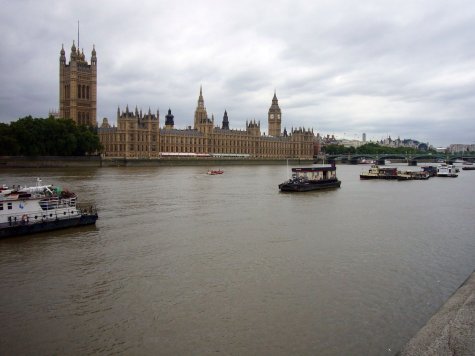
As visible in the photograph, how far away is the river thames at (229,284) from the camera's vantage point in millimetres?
11633

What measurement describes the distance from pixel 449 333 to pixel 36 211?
66.2 feet

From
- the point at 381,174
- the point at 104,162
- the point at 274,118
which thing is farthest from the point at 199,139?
the point at 381,174

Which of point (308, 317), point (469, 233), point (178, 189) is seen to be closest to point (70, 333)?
point (308, 317)

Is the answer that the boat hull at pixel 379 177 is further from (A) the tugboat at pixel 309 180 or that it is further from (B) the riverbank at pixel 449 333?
(B) the riverbank at pixel 449 333

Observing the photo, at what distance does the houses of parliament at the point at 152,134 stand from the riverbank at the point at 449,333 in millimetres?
96803

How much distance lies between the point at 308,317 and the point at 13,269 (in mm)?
10738

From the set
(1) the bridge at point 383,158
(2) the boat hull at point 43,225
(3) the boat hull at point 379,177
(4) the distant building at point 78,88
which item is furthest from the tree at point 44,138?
(1) the bridge at point 383,158

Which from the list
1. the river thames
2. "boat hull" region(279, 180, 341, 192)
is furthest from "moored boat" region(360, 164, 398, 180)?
the river thames

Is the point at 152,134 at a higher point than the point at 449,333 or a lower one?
higher

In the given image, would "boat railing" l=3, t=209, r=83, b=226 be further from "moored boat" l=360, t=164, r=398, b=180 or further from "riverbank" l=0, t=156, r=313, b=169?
"riverbank" l=0, t=156, r=313, b=169

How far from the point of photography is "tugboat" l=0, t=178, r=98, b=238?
75.4ft

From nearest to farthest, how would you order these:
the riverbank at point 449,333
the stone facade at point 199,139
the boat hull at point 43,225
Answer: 1. the riverbank at point 449,333
2. the boat hull at point 43,225
3. the stone facade at point 199,139

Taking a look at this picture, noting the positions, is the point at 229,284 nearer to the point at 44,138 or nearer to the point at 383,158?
the point at 44,138

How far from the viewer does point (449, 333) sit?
10281 millimetres
